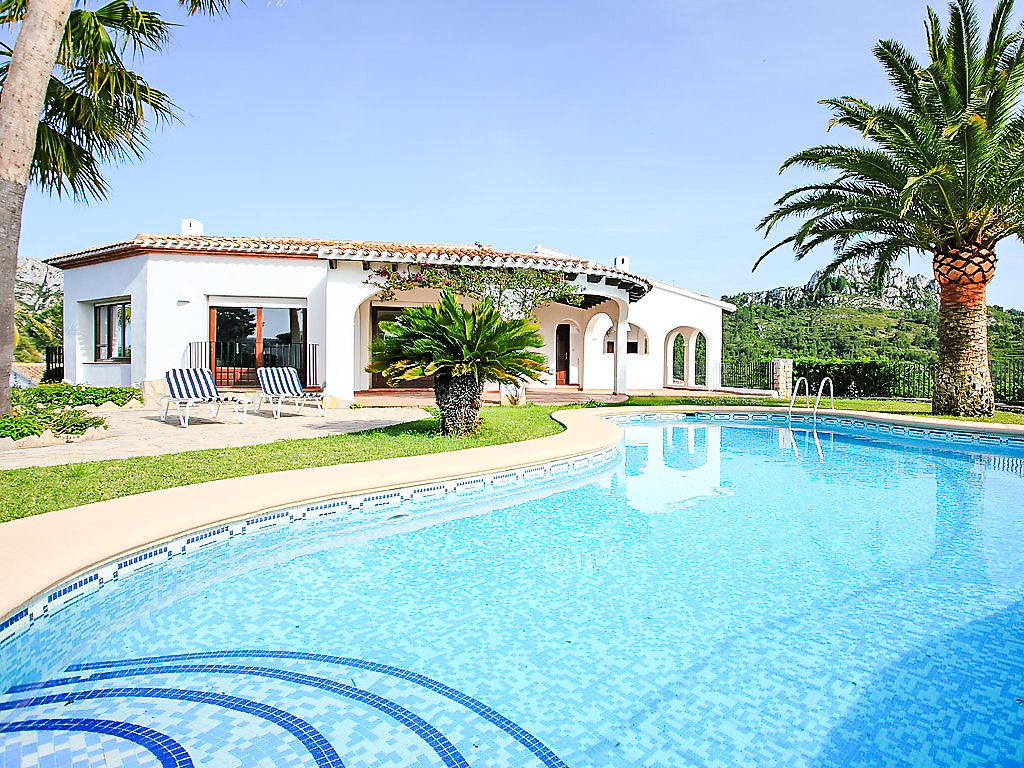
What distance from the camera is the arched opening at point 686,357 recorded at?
85.4 feet

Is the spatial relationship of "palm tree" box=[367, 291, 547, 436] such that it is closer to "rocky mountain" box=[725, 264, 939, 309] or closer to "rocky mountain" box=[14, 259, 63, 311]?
"rocky mountain" box=[725, 264, 939, 309]

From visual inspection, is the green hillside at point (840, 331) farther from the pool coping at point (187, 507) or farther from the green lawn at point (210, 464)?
the pool coping at point (187, 507)

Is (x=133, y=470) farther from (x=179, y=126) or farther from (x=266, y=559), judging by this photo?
(x=179, y=126)

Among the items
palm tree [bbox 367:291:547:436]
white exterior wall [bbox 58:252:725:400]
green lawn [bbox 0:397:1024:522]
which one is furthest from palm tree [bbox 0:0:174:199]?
white exterior wall [bbox 58:252:725:400]

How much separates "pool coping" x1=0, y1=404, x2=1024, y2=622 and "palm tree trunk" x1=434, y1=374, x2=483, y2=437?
1055mm

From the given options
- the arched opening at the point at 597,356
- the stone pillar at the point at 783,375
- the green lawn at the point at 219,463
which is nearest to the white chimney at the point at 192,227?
the green lawn at the point at 219,463

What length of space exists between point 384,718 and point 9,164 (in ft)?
26.2

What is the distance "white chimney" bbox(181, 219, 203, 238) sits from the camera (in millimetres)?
19078

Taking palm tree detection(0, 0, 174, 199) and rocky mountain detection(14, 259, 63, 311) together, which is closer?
palm tree detection(0, 0, 174, 199)

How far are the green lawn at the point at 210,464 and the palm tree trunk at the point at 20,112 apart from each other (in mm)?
2328

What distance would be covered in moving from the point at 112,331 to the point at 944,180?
2154 cm

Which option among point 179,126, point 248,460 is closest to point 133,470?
point 248,460

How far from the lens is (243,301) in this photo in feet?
55.8

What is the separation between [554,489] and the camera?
7.79 metres
